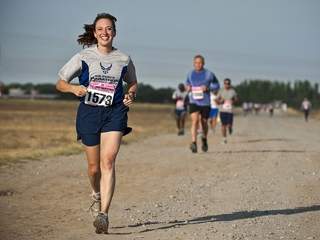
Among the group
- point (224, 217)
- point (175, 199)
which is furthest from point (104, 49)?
point (175, 199)

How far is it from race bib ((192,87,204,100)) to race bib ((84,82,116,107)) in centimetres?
884

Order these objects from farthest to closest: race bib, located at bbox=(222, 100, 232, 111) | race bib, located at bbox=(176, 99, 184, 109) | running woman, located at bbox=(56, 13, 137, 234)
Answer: race bib, located at bbox=(176, 99, 184, 109), race bib, located at bbox=(222, 100, 232, 111), running woman, located at bbox=(56, 13, 137, 234)

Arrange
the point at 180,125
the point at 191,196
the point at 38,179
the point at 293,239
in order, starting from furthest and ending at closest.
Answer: the point at 180,125, the point at 38,179, the point at 191,196, the point at 293,239

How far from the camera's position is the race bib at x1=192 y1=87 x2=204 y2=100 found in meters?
16.2

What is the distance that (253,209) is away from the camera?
8883mm

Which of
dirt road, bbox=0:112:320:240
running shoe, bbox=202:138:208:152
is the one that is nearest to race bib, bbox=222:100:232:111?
running shoe, bbox=202:138:208:152

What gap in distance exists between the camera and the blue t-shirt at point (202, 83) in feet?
53.3

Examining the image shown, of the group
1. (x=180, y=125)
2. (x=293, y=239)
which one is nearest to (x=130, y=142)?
(x=180, y=125)

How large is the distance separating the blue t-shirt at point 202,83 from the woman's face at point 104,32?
8.78 meters

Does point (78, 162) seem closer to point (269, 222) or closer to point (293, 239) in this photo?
point (269, 222)

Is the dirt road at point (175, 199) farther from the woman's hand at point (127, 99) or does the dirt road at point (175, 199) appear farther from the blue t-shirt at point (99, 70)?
the blue t-shirt at point (99, 70)

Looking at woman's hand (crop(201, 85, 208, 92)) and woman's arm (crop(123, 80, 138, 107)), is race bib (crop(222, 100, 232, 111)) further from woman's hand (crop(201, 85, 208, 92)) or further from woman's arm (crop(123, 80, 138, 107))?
woman's arm (crop(123, 80, 138, 107))

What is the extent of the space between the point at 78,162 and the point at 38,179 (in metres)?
3.35

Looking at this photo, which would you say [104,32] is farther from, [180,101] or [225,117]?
[180,101]
